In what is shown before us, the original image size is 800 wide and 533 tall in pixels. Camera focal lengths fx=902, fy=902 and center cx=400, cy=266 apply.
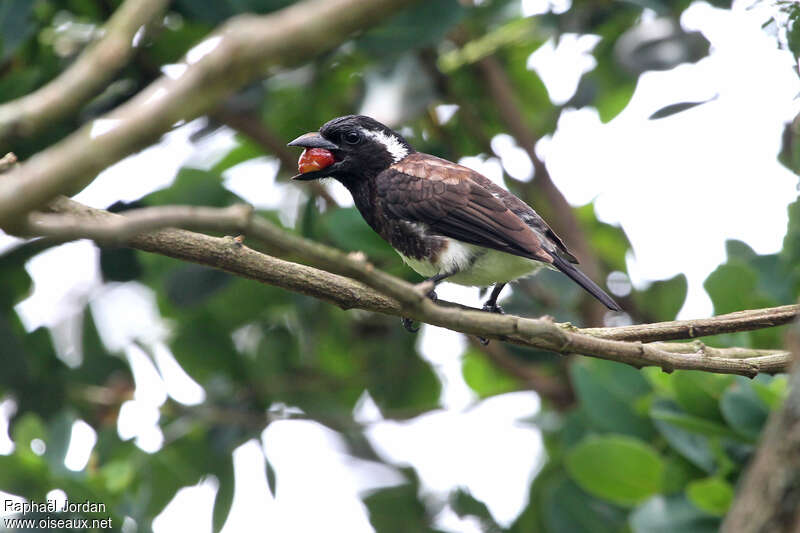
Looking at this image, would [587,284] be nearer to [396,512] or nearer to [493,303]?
[493,303]

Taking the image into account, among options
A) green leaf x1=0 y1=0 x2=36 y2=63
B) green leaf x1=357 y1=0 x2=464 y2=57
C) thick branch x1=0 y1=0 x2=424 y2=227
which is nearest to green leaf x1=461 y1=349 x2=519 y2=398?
green leaf x1=357 y1=0 x2=464 y2=57

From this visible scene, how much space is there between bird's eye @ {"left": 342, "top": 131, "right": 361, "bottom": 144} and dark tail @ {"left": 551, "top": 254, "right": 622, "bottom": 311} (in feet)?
3.87

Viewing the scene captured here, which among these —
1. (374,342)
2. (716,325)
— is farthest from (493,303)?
(716,325)

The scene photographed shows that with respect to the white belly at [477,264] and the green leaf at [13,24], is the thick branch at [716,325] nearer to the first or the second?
the white belly at [477,264]

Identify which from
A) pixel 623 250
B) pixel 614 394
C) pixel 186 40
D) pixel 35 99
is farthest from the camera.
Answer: pixel 623 250

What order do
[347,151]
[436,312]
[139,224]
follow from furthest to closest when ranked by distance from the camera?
[347,151] < [436,312] < [139,224]

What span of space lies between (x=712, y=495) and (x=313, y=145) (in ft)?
7.72

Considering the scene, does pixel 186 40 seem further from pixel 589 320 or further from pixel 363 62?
pixel 589 320

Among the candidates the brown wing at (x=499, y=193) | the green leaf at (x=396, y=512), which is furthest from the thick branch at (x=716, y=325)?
the green leaf at (x=396, y=512)

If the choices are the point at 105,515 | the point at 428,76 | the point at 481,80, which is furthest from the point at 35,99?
the point at 481,80

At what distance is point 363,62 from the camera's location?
5.04 metres

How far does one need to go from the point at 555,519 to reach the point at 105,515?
6.28ft

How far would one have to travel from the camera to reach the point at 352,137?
446cm

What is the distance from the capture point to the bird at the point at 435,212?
12.7 feet
